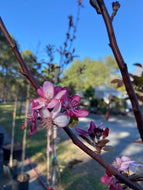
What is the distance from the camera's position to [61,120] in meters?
0.25

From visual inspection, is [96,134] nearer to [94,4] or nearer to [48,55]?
[94,4]

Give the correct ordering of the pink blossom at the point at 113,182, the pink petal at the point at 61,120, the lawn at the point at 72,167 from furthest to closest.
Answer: the lawn at the point at 72,167 → the pink blossom at the point at 113,182 → the pink petal at the point at 61,120

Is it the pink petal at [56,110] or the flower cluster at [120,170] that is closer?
the pink petal at [56,110]

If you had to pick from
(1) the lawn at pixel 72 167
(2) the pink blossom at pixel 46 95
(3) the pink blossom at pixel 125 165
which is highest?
(2) the pink blossom at pixel 46 95

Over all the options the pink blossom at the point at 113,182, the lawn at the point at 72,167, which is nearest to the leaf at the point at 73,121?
the pink blossom at the point at 113,182

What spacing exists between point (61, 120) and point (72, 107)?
0.05 metres

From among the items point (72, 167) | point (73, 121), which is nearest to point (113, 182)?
point (73, 121)

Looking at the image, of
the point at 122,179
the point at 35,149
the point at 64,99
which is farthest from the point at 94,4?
the point at 35,149

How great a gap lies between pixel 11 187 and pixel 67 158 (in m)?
0.89

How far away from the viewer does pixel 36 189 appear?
210 cm

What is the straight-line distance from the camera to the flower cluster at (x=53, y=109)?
10.2 inches

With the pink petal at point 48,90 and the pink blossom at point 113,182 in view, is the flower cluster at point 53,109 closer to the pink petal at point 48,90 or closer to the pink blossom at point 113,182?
the pink petal at point 48,90

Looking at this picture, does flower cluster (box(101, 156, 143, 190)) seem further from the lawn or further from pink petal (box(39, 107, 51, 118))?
the lawn

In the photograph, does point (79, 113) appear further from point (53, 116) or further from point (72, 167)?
point (72, 167)
